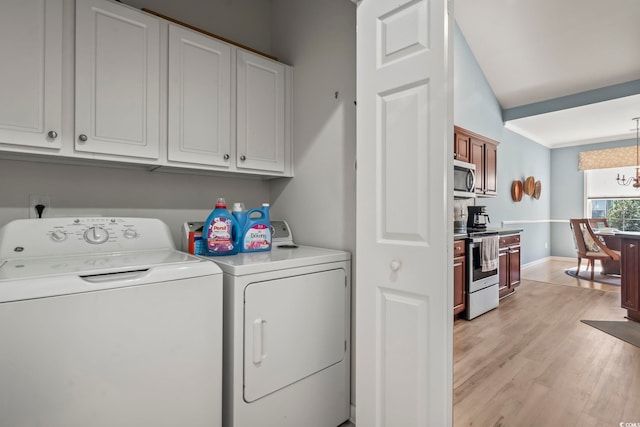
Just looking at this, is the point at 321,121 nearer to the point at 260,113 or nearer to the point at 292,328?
the point at 260,113

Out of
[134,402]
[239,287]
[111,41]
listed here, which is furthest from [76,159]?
[134,402]

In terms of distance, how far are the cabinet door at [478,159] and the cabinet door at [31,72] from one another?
13.8ft

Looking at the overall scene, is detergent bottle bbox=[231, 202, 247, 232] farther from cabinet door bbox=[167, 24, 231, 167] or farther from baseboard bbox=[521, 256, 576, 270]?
baseboard bbox=[521, 256, 576, 270]

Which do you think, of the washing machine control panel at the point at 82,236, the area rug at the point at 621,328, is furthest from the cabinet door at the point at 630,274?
the washing machine control panel at the point at 82,236

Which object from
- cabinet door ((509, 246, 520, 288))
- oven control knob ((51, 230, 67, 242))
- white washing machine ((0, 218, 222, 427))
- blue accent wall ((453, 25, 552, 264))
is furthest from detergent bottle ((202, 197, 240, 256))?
cabinet door ((509, 246, 520, 288))

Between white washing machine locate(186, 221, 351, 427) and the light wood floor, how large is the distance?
2.73 ft

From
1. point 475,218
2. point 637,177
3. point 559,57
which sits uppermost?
point 559,57

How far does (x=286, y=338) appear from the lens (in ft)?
4.93

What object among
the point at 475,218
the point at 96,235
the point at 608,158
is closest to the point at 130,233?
the point at 96,235

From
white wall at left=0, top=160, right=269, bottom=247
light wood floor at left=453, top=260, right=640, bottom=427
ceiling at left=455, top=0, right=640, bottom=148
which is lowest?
light wood floor at left=453, top=260, right=640, bottom=427

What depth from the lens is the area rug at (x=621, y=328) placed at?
302cm

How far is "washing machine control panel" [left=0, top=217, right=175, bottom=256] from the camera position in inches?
55.1

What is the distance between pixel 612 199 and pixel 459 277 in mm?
6404

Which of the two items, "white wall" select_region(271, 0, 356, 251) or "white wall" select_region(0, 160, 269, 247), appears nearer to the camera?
"white wall" select_region(0, 160, 269, 247)
